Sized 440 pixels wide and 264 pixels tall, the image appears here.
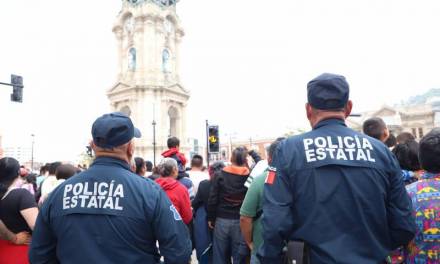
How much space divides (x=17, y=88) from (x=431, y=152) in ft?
53.6

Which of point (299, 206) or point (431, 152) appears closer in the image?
point (299, 206)

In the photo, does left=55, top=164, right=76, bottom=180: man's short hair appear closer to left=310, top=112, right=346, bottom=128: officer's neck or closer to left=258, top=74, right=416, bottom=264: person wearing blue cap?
left=258, top=74, right=416, bottom=264: person wearing blue cap

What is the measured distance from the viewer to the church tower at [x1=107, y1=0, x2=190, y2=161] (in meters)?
37.1

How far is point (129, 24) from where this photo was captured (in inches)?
1578

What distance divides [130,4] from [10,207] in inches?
1582

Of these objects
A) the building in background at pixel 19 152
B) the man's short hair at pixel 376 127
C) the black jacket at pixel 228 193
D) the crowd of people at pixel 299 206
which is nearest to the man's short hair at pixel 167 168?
the black jacket at pixel 228 193

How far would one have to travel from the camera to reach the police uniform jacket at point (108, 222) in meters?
2.35

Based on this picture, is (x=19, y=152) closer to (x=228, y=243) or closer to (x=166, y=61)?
(x=166, y=61)

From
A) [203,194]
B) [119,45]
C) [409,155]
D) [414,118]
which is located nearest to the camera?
[409,155]

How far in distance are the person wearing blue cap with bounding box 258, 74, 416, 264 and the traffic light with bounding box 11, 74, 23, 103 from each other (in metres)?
15.5

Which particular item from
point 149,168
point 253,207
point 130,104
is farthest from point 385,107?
point 253,207

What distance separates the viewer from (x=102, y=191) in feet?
7.89

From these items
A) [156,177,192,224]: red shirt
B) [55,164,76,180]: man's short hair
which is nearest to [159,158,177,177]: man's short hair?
[156,177,192,224]: red shirt

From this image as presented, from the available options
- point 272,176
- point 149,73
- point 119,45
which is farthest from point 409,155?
point 119,45
